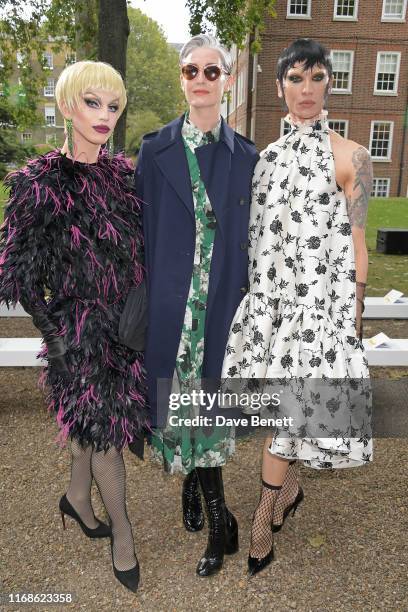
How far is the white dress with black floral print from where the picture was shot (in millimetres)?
2297

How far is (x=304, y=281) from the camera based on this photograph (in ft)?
7.61

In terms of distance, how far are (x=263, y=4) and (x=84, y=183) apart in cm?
869

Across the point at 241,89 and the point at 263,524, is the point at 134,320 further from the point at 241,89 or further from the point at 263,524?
the point at 241,89

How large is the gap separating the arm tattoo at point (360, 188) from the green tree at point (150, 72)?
1634 inches

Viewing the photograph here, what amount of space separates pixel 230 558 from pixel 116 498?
71 centimetres

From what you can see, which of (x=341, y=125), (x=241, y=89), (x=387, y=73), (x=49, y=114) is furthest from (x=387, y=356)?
(x=49, y=114)

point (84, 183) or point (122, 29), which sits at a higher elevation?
point (122, 29)

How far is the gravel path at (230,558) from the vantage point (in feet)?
7.98

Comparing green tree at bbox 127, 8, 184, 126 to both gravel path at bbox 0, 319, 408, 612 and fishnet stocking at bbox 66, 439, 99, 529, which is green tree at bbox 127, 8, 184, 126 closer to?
gravel path at bbox 0, 319, 408, 612

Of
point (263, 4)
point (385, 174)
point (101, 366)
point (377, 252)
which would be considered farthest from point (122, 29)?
point (385, 174)

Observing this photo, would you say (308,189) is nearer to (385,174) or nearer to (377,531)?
(377,531)

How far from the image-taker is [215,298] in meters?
2.41

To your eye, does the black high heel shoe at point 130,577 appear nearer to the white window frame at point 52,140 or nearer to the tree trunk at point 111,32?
the white window frame at point 52,140

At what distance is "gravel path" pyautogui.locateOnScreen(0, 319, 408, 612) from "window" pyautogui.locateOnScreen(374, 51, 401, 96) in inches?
944
